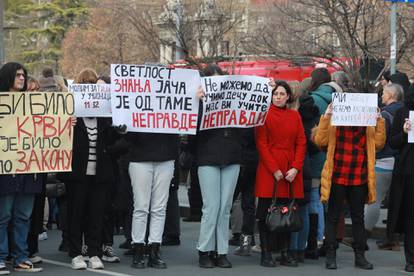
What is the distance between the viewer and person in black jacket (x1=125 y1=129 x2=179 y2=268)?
9.30 m

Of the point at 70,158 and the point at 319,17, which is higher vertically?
the point at 319,17

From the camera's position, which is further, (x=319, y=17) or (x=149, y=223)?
(x=319, y=17)

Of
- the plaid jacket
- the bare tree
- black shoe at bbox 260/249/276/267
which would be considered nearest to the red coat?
the plaid jacket

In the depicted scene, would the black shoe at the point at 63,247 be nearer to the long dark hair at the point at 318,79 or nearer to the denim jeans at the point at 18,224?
the denim jeans at the point at 18,224

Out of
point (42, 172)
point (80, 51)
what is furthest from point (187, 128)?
point (80, 51)

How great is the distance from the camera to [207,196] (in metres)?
9.41

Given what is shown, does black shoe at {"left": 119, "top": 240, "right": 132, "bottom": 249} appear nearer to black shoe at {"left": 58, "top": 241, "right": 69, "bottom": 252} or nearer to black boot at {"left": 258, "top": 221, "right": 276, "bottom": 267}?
black shoe at {"left": 58, "top": 241, "right": 69, "bottom": 252}

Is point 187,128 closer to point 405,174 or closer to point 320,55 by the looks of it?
point 405,174

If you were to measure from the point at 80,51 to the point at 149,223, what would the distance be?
153ft

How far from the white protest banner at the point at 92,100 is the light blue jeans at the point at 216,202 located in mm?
1135

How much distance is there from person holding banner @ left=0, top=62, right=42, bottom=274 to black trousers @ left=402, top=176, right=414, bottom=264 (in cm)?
363

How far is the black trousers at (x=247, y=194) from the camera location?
10273 millimetres

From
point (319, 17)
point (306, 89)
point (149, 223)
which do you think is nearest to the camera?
point (149, 223)

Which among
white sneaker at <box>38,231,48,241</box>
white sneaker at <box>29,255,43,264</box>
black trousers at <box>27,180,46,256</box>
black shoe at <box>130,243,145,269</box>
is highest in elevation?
black trousers at <box>27,180,46,256</box>
